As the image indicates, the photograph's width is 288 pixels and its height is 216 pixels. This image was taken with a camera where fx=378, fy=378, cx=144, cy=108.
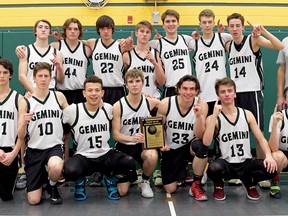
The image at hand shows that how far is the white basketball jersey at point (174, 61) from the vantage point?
5.09 meters

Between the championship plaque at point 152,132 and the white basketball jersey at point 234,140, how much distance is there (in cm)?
67

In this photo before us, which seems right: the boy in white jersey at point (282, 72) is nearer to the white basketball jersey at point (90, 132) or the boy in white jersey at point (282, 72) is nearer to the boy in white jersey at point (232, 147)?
the boy in white jersey at point (232, 147)

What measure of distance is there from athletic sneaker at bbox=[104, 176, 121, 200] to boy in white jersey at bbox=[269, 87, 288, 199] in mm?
1772

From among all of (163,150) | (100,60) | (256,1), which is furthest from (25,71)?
(256,1)

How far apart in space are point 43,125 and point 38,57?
1.10m

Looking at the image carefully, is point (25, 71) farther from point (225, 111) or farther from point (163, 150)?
point (225, 111)

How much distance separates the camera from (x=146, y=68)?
201 inches

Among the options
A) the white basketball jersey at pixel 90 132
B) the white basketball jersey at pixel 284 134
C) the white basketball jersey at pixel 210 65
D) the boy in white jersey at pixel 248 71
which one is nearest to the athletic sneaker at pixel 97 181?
the white basketball jersey at pixel 90 132

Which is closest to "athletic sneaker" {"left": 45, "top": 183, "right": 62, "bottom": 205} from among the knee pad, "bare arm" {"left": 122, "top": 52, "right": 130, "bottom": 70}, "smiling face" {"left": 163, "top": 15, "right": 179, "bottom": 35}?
the knee pad

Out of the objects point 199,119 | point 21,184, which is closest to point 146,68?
point 199,119

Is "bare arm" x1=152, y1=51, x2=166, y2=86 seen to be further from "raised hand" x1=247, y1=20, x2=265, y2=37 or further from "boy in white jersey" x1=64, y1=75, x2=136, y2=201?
"raised hand" x1=247, y1=20, x2=265, y2=37

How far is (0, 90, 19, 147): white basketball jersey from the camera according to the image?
4.32 m

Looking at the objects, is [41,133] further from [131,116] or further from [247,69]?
[247,69]

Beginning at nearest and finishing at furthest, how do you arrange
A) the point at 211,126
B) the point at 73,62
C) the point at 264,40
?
the point at 211,126, the point at 264,40, the point at 73,62
